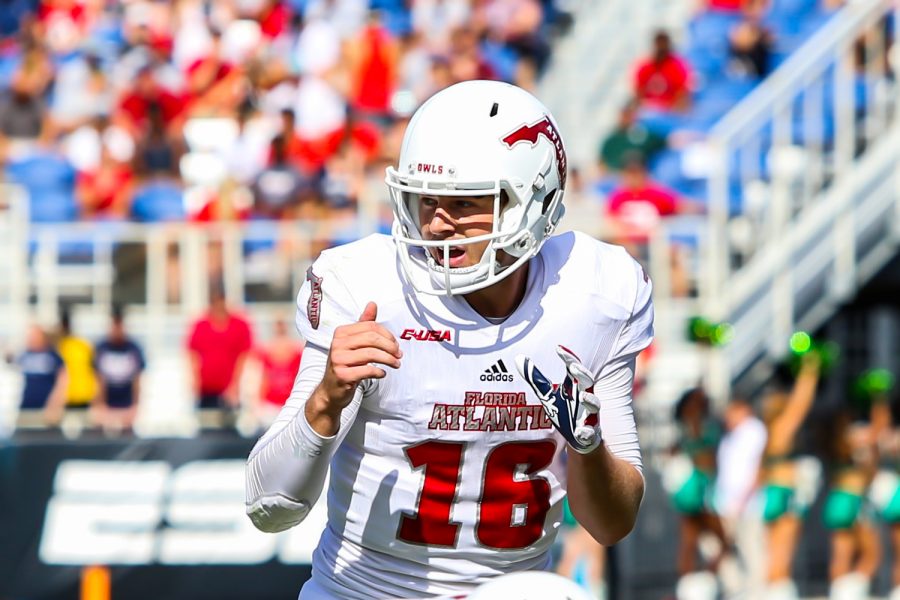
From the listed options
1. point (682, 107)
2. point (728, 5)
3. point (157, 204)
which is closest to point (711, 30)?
point (728, 5)

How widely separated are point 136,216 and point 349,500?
864cm

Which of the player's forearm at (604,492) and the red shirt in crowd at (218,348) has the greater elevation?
the player's forearm at (604,492)

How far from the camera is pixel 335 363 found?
3.15m

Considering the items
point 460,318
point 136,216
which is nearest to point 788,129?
point 136,216

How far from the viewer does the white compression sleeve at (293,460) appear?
3.27 meters

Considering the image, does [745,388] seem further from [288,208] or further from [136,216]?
[136,216]

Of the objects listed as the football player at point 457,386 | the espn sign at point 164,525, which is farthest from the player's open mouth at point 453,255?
the espn sign at point 164,525

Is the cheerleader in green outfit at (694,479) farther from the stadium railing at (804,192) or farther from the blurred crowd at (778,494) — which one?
the stadium railing at (804,192)

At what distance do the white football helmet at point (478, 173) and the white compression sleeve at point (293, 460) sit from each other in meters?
0.31

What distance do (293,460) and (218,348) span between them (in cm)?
685

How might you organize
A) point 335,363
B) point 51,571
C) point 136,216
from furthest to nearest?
point 136,216
point 51,571
point 335,363

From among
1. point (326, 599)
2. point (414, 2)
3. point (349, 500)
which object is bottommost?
point (326, 599)

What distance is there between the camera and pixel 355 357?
3.13 metres

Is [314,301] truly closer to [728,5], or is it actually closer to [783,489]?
[783,489]
